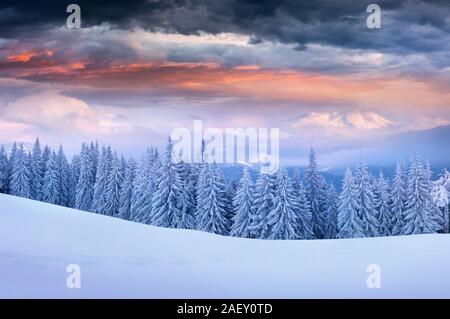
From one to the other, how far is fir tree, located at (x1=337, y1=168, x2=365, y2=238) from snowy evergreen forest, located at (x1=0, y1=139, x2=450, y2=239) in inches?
2.3

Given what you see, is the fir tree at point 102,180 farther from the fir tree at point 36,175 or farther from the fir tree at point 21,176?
the fir tree at point 21,176

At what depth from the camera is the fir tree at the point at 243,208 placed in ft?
102

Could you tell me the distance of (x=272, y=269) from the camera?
18.4 meters

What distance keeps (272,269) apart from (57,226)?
9.65m

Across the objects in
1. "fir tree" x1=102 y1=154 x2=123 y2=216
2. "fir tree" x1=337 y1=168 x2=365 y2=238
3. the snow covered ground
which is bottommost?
the snow covered ground

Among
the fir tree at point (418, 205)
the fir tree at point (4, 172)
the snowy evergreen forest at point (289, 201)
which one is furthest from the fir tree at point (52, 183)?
the fir tree at point (418, 205)

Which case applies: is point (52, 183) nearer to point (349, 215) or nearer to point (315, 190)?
point (315, 190)

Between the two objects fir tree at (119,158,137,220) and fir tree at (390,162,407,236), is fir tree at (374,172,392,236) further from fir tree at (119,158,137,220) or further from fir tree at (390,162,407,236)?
fir tree at (119,158,137,220)

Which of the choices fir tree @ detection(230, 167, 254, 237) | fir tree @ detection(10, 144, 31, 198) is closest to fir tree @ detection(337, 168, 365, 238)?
fir tree @ detection(230, 167, 254, 237)

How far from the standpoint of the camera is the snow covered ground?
15.9 meters

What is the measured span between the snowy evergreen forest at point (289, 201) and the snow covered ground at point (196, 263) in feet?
23.0

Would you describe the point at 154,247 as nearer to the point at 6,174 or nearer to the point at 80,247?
the point at 80,247
